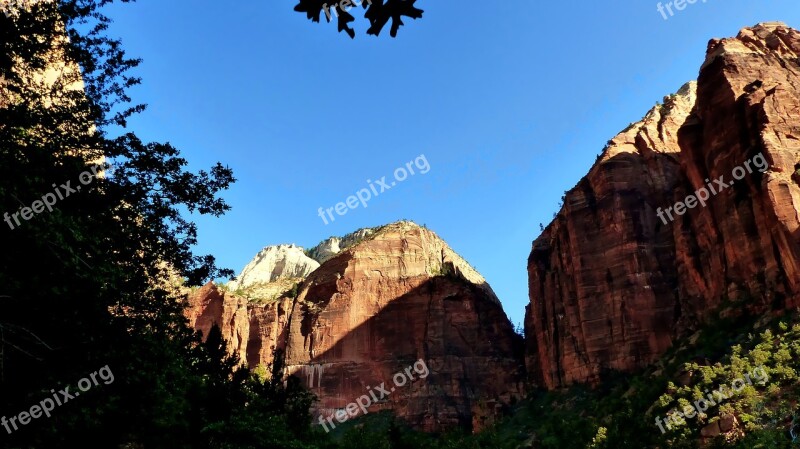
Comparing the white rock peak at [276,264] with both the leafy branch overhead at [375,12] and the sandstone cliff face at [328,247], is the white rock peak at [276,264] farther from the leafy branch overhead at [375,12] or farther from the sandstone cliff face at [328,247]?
the leafy branch overhead at [375,12]

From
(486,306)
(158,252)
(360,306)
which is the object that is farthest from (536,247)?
(158,252)

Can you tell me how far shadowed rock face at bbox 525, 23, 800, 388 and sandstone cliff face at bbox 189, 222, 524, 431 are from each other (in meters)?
7.99

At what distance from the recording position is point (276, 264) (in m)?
158

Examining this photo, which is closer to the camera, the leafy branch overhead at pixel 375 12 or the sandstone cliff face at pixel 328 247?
the leafy branch overhead at pixel 375 12

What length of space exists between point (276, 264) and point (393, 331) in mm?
76577

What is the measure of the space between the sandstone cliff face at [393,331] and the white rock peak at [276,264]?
49.0 meters

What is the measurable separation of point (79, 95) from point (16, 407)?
1032 centimetres

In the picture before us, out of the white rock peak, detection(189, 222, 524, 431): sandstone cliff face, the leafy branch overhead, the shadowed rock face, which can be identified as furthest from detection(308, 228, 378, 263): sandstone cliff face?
the leafy branch overhead

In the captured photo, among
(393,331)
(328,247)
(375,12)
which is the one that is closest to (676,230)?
(393,331)

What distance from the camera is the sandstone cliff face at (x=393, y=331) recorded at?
8119cm

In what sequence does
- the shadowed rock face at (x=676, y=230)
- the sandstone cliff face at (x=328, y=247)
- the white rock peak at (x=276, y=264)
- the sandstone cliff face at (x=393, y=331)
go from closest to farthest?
the shadowed rock face at (x=676, y=230) → the sandstone cliff face at (x=393, y=331) → the white rock peak at (x=276, y=264) → the sandstone cliff face at (x=328, y=247)

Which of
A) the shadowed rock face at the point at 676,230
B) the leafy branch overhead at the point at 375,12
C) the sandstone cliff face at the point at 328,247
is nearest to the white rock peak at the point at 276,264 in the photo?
the sandstone cliff face at the point at 328,247

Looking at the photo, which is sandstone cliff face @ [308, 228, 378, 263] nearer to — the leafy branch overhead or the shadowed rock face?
the shadowed rock face

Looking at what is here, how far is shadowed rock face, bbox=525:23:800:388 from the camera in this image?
161 feet
